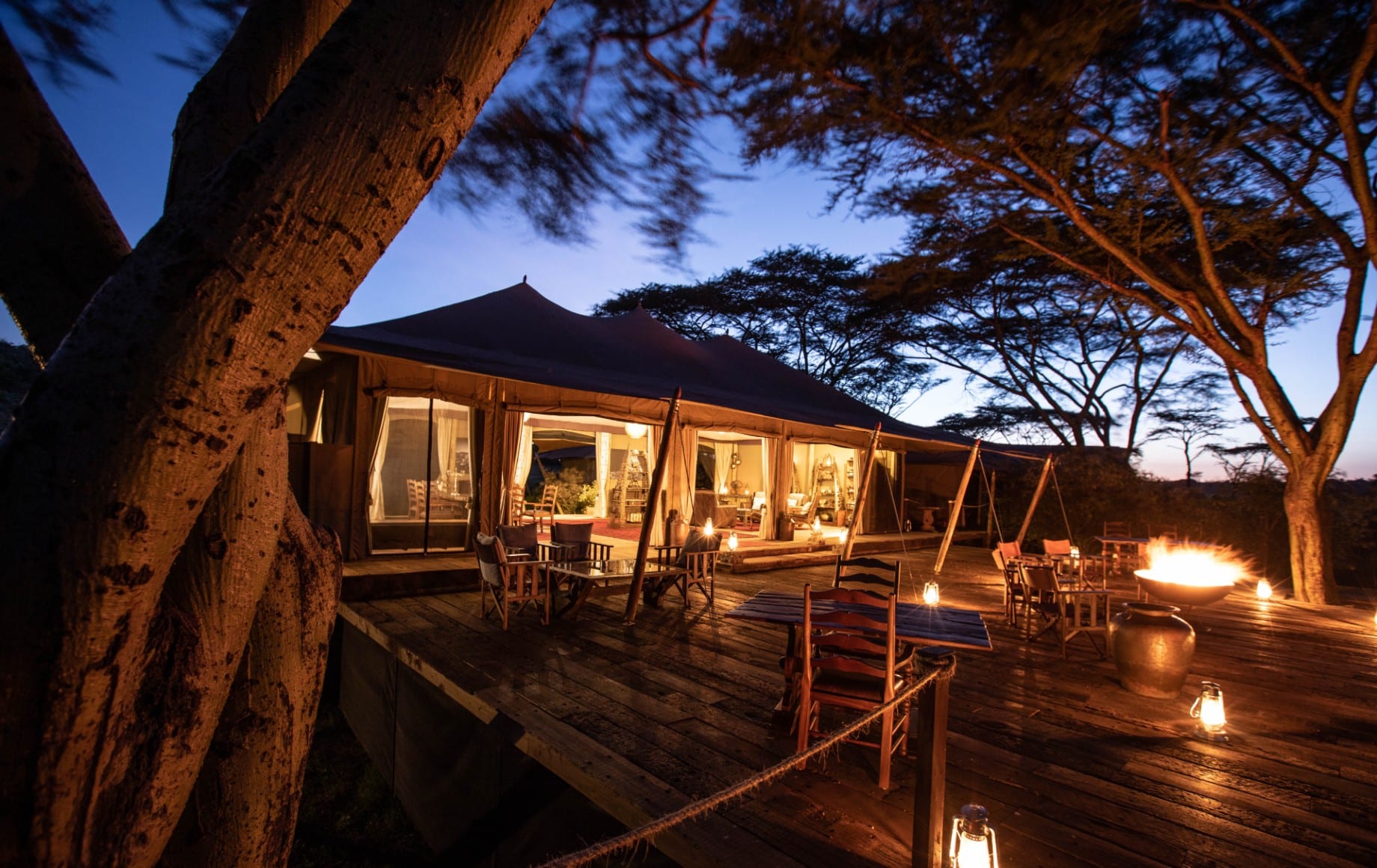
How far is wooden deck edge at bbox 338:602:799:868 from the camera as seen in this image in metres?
2.26

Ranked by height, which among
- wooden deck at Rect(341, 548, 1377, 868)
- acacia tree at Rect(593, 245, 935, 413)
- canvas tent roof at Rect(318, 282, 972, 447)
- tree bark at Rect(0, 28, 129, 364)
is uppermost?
acacia tree at Rect(593, 245, 935, 413)

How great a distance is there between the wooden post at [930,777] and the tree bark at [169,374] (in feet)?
6.73

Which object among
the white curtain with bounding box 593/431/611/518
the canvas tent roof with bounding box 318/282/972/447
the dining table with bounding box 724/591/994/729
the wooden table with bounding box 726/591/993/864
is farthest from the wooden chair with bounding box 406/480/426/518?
the dining table with bounding box 724/591/994/729

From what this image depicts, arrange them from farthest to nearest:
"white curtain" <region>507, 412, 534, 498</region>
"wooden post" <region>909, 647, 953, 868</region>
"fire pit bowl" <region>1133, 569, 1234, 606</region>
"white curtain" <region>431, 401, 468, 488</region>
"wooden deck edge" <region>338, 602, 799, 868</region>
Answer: "white curtain" <region>507, 412, 534, 498</region>, "white curtain" <region>431, 401, 468, 488</region>, "fire pit bowl" <region>1133, 569, 1234, 606</region>, "wooden deck edge" <region>338, 602, 799, 868</region>, "wooden post" <region>909, 647, 953, 868</region>

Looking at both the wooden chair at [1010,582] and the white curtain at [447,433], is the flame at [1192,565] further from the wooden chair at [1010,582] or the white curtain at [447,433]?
the white curtain at [447,433]

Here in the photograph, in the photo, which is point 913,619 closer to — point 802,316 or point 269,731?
point 269,731

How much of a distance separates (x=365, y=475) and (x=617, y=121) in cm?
617

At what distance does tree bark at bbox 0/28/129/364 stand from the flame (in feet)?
21.5

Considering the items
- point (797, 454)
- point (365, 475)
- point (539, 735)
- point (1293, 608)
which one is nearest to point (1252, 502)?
point (1293, 608)

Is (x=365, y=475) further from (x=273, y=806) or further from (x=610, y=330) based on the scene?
(x=273, y=806)

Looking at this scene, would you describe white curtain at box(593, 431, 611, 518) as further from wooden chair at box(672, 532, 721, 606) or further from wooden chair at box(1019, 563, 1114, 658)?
wooden chair at box(1019, 563, 1114, 658)

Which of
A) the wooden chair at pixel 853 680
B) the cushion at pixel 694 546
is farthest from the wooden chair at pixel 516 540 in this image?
the wooden chair at pixel 853 680

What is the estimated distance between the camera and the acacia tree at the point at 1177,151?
5.47m

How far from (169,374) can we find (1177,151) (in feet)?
31.4
